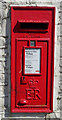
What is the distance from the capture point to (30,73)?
2322 millimetres

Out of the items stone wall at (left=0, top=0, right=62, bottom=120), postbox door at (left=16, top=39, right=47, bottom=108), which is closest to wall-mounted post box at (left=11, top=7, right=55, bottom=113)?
postbox door at (left=16, top=39, right=47, bottom=108)

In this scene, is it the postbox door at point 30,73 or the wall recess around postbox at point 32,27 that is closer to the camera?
the wall recess around postbox at point 32,27

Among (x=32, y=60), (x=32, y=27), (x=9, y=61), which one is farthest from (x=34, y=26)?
(x=9, y=61)

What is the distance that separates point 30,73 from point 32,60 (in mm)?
218

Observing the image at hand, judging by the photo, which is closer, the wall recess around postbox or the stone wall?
the wall recess around postbox

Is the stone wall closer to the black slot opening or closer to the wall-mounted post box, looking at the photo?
the wall-mounted post box

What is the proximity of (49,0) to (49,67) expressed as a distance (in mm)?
1141

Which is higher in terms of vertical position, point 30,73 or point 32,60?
point 32,60

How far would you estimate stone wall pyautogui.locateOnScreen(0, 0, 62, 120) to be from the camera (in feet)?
7.82

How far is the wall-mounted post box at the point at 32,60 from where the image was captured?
7.51 ft

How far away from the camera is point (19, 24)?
2229 millimetres

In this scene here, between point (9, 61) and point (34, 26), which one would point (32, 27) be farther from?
point (9, 61)

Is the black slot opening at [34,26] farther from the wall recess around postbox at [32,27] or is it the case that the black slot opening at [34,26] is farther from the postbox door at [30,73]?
the postbox door at [30,73]

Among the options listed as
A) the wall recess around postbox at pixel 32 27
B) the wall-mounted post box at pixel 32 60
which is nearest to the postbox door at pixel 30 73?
the wall-mounted post box at pixel 32 60
